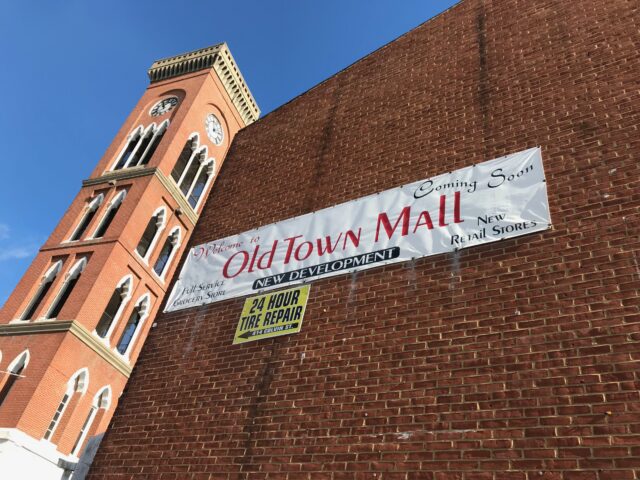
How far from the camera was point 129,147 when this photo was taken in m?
28.6

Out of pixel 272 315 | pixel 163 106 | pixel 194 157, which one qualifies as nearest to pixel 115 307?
pixel 194 157

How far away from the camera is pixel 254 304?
6.37 m

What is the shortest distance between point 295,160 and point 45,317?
16553 mm

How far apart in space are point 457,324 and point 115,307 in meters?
21.3

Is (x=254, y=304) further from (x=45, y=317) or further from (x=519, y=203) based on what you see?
(x=45, y=317)

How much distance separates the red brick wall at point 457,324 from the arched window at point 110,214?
17.7m

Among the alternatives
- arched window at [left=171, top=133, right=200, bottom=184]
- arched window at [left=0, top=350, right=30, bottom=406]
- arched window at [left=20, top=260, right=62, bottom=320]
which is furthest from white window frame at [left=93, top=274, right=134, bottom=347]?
arched window at [left=171, top=133, right=200, bottom=184]

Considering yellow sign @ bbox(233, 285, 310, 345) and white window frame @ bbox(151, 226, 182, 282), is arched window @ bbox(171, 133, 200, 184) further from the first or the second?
yellow sign @ bbox(233, 285, 310, 345)

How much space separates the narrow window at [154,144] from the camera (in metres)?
26.9

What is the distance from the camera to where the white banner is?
5.28 metres

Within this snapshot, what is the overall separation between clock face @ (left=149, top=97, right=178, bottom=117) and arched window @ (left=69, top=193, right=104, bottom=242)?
689 centimetres

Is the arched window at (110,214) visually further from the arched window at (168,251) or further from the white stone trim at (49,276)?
the arched window at (168,251)

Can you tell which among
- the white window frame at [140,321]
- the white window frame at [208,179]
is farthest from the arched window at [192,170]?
the white window frame at [140,321]

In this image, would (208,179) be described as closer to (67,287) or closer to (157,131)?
(157,131)
